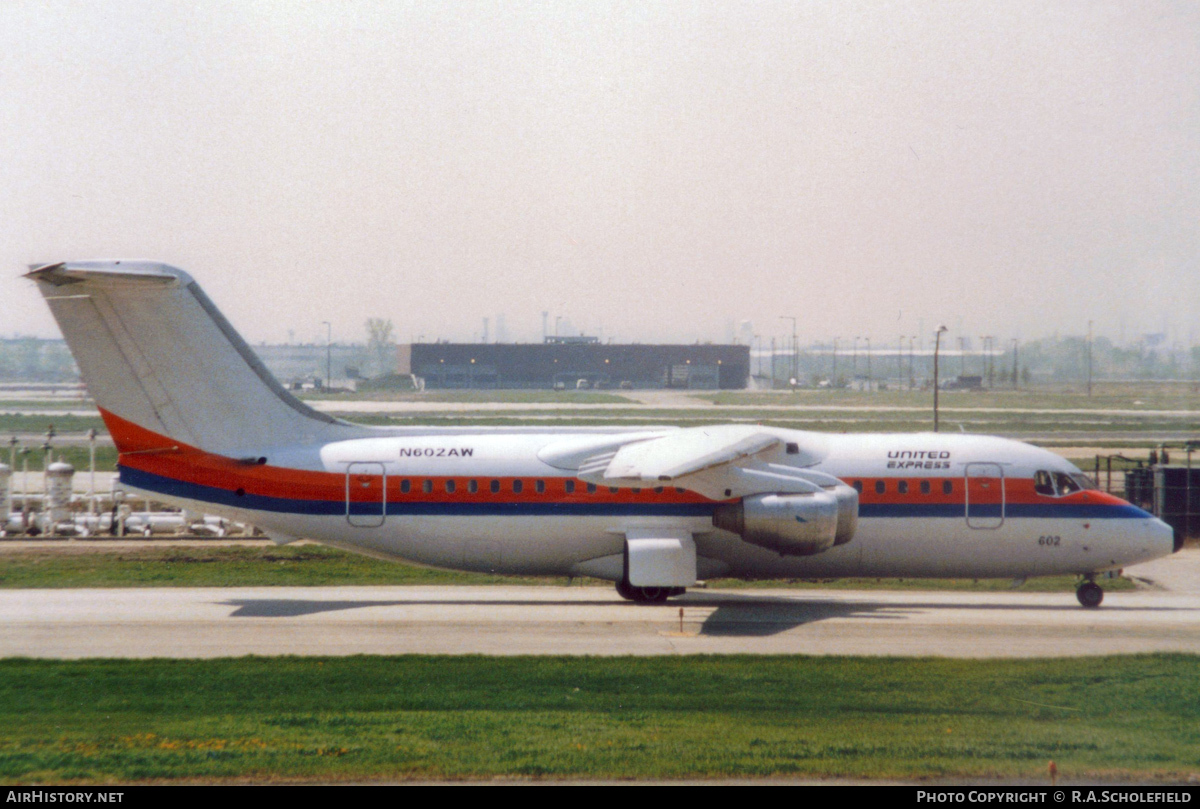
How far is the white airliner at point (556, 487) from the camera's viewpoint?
23.5m

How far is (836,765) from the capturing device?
13.0m

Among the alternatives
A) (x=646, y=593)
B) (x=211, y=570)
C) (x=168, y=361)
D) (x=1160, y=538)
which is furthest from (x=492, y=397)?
(x=1160, y=538)

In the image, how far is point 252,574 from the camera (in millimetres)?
28734

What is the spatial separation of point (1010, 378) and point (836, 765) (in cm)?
4144

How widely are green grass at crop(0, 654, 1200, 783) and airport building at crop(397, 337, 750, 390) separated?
37973 millimetres

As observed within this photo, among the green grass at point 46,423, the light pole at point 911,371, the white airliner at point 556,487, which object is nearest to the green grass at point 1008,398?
the light pole at point 911,371

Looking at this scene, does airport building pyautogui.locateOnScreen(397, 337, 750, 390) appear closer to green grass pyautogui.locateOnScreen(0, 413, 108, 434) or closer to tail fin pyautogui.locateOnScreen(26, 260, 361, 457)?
green grass pyautogui.locateOnScreen(0, 413, 108, 434)

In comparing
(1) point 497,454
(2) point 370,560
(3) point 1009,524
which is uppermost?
(1) point 497,454

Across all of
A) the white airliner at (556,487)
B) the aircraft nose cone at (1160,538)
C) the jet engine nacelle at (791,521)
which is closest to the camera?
the jet engine nacelle at (791,521)

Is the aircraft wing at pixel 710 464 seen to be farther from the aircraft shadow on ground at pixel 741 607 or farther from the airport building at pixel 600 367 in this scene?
the airport building at pixel 600 367

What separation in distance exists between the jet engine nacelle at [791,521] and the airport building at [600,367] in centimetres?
3283

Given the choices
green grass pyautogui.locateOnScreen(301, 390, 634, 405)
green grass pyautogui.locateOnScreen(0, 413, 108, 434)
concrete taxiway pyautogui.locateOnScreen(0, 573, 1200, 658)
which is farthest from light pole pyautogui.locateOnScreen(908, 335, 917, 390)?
green grass pyautogui.locateOnScreen(0, 413, 108, 434)
